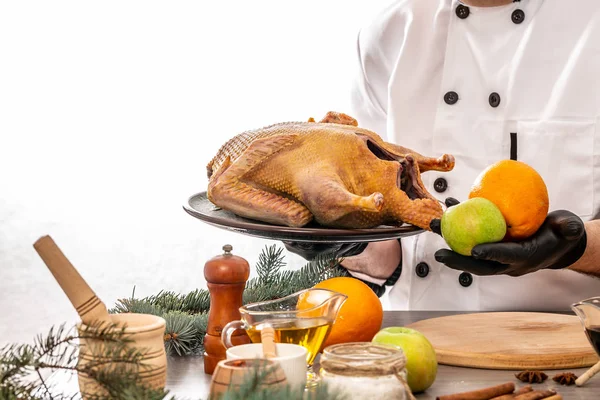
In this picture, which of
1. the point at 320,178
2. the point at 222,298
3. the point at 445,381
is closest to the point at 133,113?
the point at 320,178

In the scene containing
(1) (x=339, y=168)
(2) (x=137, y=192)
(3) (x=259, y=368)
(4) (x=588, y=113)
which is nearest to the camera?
(3) (x=259, y=368)

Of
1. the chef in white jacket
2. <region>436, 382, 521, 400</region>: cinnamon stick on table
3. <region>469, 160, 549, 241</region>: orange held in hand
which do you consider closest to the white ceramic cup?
<region>436, 382, 521, 400</region>: cinnamon stick on table

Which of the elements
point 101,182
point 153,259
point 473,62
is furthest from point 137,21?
point 473,62

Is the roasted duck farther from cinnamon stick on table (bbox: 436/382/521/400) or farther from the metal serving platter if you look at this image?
cinnamon stick on table (bbox: 436/382/521/400)

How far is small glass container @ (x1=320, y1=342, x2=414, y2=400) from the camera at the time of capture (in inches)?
33.4

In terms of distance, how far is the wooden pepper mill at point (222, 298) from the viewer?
1.14 m

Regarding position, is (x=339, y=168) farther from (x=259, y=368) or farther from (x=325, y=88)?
(x=325, y=88)

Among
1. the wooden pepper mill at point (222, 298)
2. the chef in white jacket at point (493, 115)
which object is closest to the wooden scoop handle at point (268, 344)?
the wooden pepper mill at point (222, 298)

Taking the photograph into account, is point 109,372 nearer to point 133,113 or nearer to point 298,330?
point 298,330

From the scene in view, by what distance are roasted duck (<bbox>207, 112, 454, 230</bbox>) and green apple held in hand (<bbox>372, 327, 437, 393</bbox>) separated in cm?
29

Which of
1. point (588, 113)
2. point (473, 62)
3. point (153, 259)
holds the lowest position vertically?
point (153, 259)

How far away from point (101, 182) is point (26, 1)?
89 centimetres

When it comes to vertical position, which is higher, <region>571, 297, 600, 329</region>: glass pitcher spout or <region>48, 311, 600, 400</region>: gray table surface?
<region>571, 297, 600, 329</region>: glass pitcher spout

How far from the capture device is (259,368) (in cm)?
76
